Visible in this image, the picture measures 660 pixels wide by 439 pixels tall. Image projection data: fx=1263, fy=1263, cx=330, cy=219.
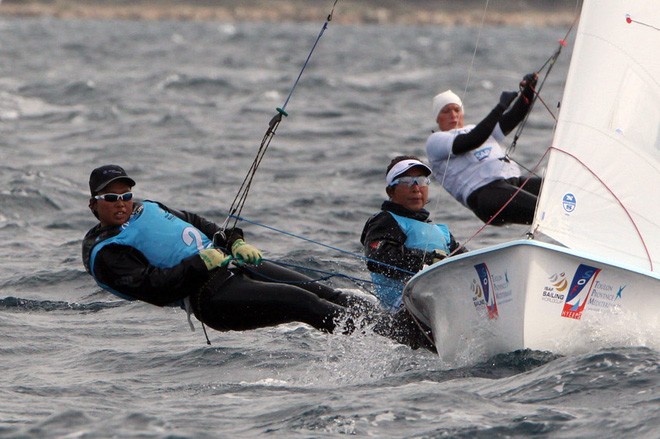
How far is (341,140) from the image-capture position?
1606 cm

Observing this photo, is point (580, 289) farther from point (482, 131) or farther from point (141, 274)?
point (482, 131)

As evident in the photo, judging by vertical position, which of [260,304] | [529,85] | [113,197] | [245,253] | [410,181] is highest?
[529,85]

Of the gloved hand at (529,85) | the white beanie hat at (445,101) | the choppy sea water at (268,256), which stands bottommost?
the choppy sea water at (268,256)

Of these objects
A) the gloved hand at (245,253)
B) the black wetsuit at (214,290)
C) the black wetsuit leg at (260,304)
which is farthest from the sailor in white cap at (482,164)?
the gloved hand at (245,253)

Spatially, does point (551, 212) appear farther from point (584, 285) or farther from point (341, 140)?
point (341, 140)

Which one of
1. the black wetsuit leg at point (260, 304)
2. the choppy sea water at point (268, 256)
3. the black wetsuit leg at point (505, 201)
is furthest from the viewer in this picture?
the black wetsuit leg at point (505, 201)

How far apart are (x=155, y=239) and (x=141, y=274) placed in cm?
20

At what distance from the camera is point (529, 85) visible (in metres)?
7.49

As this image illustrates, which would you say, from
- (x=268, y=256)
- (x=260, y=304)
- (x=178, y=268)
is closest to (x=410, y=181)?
(x=260, y=304)

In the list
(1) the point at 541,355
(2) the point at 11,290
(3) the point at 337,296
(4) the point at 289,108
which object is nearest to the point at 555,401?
(1) the point at 541,355

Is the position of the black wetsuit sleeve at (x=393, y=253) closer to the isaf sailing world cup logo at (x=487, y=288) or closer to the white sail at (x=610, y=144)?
the isaf sailing world cup logo at (x=487, y=288)

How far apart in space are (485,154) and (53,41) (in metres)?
33.1

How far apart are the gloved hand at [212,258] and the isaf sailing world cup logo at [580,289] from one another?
5.07 feet

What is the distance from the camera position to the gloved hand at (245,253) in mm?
5777
